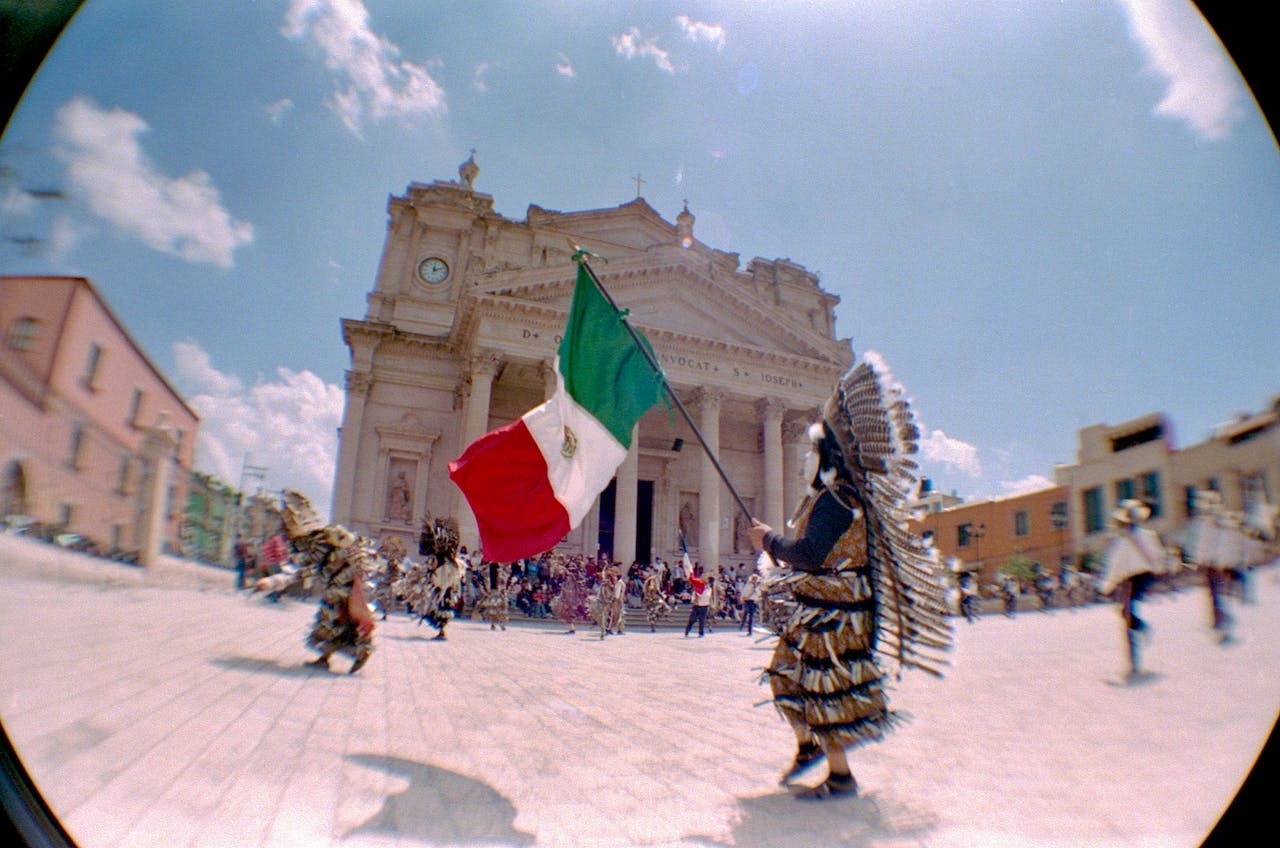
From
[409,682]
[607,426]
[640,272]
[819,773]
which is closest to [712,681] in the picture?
[409,682]

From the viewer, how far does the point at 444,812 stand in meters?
2.39

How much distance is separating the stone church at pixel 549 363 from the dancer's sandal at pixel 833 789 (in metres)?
18.0

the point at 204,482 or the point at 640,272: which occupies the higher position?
the point at 640,272

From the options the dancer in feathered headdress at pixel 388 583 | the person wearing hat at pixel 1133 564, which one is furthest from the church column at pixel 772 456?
the person wearing hat at pixel 1133 564

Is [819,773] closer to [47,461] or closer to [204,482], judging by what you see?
[47,461]

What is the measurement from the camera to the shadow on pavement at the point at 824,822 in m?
2.25

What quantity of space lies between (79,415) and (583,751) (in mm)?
2799

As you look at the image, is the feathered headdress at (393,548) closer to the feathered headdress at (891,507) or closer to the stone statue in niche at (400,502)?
the stone statue in niche at (400,502)

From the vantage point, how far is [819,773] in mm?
3072

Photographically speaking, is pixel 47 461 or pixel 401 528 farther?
pixel 401 528

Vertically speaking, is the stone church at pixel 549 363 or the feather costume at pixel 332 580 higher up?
the stone church at pixel 549 363

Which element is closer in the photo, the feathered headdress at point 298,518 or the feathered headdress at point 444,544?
the feathered headdress at point 298,518

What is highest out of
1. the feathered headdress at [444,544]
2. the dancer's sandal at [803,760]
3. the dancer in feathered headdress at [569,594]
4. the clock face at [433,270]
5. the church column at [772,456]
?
the clock face at [433,270]

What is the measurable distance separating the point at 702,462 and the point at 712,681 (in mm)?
18634
